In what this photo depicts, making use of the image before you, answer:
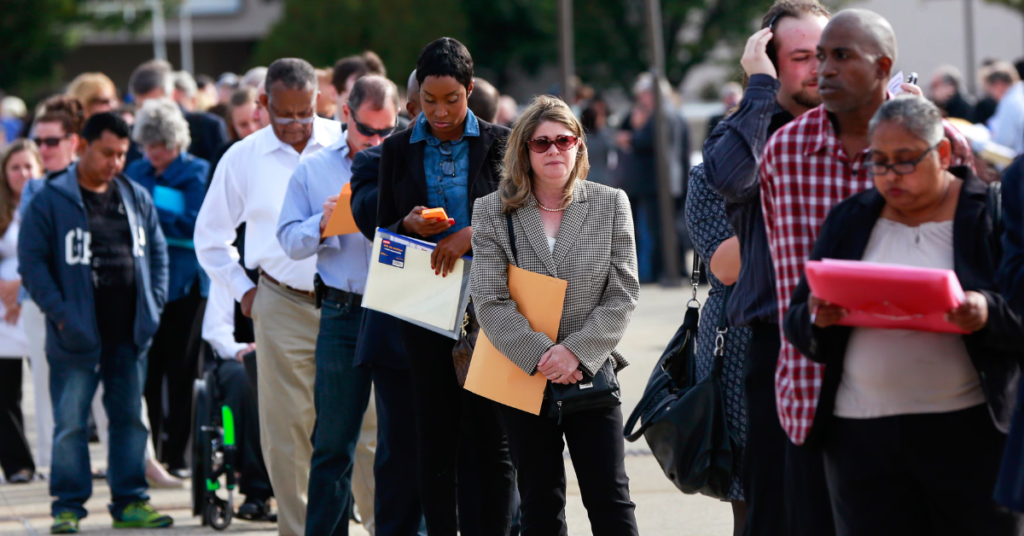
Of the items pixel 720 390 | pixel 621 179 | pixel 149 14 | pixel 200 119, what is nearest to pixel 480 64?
pixel 149 14

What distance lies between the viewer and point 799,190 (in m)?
3.51

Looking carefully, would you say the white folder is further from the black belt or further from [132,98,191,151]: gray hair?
[132,98,191,151]: gray hair

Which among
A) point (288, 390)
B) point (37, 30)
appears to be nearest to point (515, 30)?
point (37, 30)

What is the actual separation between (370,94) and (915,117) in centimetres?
286

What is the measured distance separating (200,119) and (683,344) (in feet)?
19.6

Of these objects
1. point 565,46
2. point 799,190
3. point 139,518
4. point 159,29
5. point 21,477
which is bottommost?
point 21,477

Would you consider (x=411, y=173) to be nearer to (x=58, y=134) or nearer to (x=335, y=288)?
(x=335, y=288)

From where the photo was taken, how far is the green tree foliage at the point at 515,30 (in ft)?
125

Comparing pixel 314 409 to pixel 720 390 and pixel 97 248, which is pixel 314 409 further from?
pixel 720 390

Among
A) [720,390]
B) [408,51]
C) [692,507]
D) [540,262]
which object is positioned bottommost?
[692,507]

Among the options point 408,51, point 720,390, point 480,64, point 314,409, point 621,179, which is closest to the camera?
point 720,390

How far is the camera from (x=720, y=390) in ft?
14.1

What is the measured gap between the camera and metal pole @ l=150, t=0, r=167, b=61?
114 ft

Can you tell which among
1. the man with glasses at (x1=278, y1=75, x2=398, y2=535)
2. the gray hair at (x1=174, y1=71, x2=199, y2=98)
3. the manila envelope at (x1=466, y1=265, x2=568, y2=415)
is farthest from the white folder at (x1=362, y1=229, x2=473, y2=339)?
the gray hair at (x1=174, y1=71, x2=199, y2=98)
